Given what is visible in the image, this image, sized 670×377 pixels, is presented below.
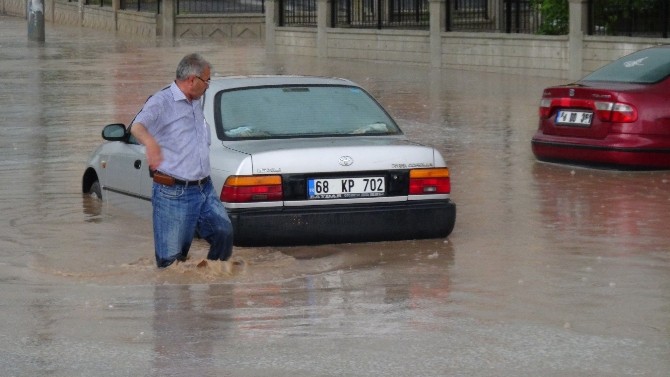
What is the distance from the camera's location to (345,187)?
1025cm

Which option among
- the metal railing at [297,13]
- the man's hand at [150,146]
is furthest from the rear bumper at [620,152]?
the metal railing at [297,13]

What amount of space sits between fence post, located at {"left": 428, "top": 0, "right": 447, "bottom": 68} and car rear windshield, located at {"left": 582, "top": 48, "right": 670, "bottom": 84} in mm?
18531

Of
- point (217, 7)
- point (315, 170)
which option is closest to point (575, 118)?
point (315, 170)

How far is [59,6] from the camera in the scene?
67.9 metres

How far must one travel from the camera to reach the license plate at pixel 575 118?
15.2 metres

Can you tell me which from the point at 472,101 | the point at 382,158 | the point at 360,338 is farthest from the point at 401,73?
the point at 360,338

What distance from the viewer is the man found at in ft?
30.3

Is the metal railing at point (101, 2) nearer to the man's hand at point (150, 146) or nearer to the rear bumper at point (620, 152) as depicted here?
the rear bumper at point (620, 152)

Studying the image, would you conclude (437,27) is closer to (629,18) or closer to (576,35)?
(576,35)

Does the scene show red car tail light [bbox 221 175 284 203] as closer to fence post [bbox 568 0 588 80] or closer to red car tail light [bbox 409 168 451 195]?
red car tail light [bbox 409 168 451 195]

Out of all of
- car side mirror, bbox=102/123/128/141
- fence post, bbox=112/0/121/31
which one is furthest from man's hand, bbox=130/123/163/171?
fence post, bbox=112/0/121/31

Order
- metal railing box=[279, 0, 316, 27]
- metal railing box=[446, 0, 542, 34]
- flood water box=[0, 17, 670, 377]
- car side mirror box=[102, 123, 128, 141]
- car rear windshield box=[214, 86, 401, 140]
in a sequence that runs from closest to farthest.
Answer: flood water box=[0, 17, 670, 377], car rear windshield box=[214, 86, 401, 140], car side mirror box=[102, 123, 128, 141], metal railing box=[446, 0, 542, 34], metal railing box=[279, 0, 316, 27]

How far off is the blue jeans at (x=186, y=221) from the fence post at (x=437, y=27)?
25.6 m

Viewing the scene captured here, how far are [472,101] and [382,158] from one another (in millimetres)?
14960
